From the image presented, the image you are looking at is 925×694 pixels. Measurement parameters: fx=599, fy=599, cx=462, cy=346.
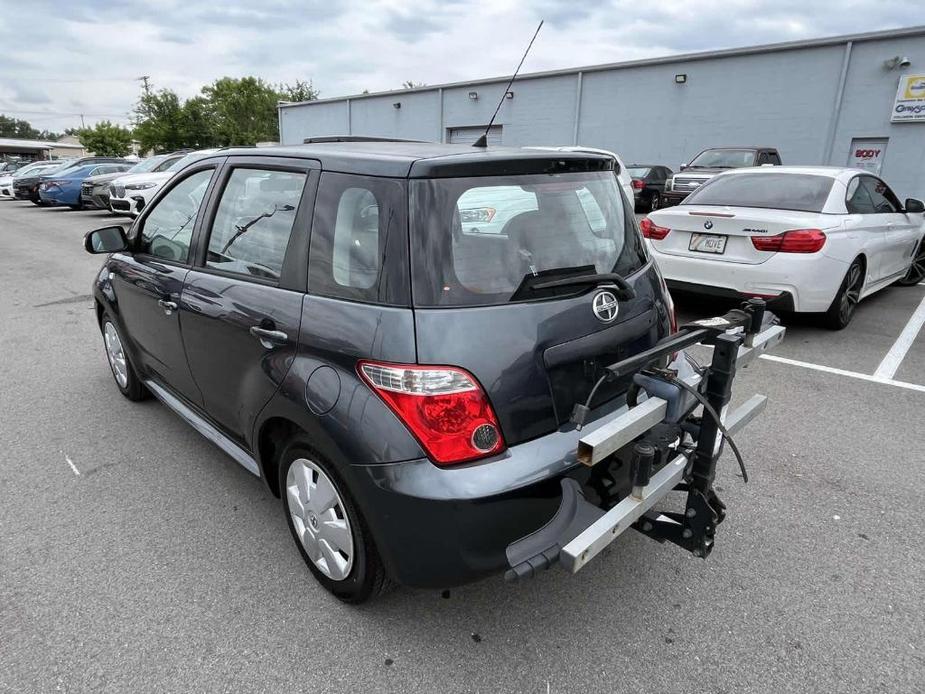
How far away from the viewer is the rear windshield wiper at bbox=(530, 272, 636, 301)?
6.81 feet

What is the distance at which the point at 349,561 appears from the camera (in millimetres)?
2178

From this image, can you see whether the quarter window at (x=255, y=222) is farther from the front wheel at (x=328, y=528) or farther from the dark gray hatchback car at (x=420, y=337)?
the front wheel at (x=328, y=528)

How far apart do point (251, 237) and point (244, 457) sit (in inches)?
38.5

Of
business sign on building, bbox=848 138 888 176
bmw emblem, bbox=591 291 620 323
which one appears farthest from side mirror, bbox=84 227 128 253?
business sign on building, bbox=848 138 888 176

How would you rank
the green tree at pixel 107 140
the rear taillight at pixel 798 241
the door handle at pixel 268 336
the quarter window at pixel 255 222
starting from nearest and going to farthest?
the door handle at pixel 268 336, the quarter window at pixel 255 222, the rear taillight at pixel 798 241, the green tree at pixel 107 140

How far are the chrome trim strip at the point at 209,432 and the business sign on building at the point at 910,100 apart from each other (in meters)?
19.5

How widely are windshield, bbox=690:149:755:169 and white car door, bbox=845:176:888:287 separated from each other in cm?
851

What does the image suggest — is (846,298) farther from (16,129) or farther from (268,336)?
(16,129)

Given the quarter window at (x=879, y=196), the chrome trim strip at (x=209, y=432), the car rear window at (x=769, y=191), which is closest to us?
the chrome trim strip at (x=209, y=432)

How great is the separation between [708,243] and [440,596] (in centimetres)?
442

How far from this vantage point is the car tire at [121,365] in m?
3.96

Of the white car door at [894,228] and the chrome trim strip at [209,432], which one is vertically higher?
the white car door at [894,228]

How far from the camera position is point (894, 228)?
6.55 meters

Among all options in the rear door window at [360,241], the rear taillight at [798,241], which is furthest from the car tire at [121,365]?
the rear taillight at [798,241]
